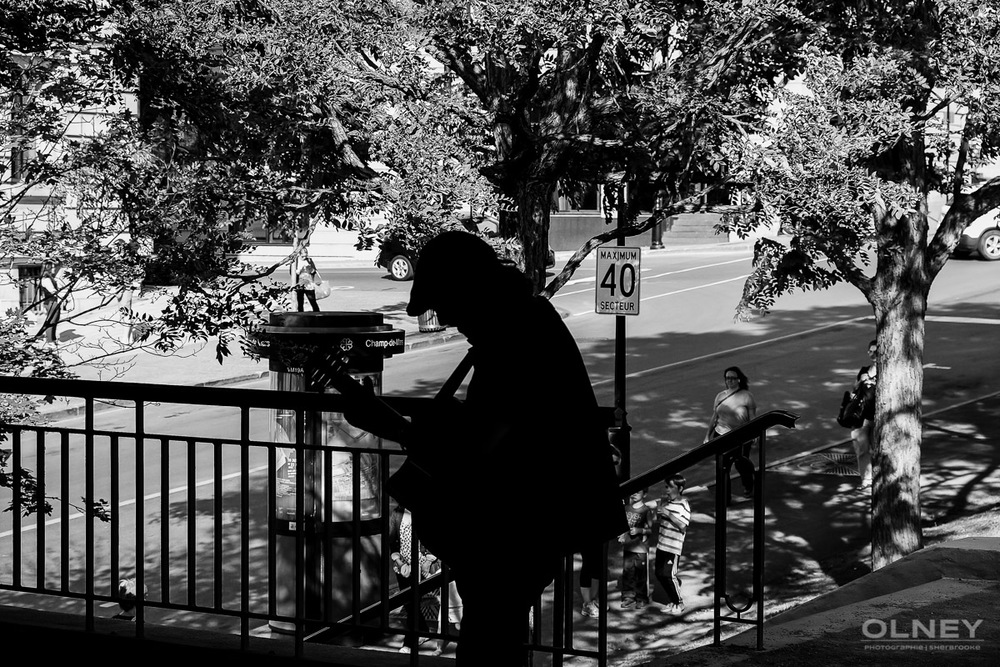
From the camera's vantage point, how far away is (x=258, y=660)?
16.2 ft

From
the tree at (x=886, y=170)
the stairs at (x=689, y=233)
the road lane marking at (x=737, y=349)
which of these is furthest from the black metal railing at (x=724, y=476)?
the stairs at (x=689, y=233)

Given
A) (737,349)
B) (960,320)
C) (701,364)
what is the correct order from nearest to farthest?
(701,364)
(737,349)
(960,320)

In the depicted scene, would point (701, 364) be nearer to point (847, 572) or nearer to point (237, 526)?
point (847, 572)

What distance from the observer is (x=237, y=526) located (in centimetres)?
1410

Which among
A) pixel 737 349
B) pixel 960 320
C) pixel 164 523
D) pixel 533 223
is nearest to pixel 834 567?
pixel 533 223

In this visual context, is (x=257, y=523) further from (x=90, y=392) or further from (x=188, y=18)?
(x=90, y=392)

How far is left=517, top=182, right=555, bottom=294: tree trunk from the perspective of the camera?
1033cm

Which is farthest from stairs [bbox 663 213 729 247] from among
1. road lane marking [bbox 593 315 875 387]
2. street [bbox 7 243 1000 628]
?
road lane marking [bbox 593 315 875 387]

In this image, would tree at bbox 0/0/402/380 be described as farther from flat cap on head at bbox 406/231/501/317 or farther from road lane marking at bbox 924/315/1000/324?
road lane marking at bbox 924/315/1000/324

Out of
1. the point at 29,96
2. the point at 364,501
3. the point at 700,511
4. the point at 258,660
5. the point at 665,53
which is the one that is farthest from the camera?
the point at 700,511

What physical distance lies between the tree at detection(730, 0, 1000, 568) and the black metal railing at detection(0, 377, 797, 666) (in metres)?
4.10

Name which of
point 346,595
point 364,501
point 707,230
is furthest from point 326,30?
point 707,230

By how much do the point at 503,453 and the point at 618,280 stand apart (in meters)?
11.4

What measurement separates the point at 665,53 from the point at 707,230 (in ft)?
114
